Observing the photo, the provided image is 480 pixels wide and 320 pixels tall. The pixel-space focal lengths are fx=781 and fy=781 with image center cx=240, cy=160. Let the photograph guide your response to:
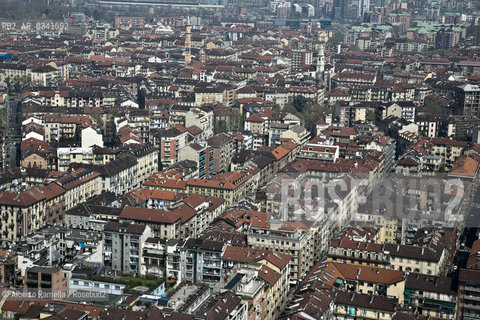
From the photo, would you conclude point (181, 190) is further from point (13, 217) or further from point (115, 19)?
point (115, 19)

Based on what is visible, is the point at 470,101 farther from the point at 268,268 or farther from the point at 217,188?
the point at 268,268

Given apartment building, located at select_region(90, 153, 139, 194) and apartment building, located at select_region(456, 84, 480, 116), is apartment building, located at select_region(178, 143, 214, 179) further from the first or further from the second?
apartment building, located at select_region(456, 84, 480, 116)

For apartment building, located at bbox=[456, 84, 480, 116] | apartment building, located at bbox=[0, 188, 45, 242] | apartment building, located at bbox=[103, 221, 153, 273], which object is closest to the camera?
apartment building, located at bbox=[103, 221, 153, 273]

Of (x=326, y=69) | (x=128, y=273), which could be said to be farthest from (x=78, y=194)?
(x=326, y=69)

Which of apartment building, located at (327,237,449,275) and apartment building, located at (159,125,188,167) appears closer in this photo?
apartment building, located at (327,237,449,275)

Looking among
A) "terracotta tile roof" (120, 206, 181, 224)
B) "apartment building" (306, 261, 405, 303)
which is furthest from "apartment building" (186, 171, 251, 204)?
"apartment building" (306, 261, 405, 303)

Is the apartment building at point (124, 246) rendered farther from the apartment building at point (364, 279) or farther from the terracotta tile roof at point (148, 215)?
the apartment building at point (364, 279)

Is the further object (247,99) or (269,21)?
(269,21)
